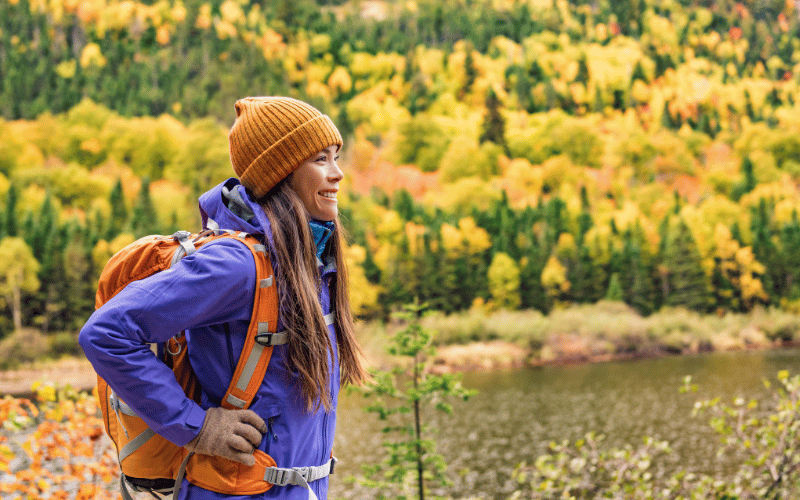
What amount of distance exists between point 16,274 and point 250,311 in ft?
152

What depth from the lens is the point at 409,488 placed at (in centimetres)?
636

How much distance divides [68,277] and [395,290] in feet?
69.7

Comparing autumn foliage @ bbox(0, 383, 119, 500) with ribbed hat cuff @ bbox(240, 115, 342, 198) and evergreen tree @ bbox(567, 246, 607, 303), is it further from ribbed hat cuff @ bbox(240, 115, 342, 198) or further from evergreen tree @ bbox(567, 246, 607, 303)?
evergreen tree @ bbox(567, 246, 607, 303)

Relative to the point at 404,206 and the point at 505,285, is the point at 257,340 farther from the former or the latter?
the point at 404,206

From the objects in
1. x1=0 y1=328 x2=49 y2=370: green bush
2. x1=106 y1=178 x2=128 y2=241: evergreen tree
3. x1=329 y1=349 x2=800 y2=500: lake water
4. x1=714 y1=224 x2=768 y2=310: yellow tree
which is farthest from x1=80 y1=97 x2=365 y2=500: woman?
x1=106 y1=178 x2=128 y2=241: evergreen tree

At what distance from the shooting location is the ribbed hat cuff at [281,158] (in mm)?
1620

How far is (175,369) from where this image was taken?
60.4 inches

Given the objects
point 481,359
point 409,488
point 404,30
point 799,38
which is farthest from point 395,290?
point 799,38

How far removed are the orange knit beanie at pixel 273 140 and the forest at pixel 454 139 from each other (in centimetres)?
2014

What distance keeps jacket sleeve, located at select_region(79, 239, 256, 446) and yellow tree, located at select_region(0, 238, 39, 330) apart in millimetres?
44959

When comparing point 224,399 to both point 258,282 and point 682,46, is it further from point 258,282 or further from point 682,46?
point 682,46

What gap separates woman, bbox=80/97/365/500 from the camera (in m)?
1.38

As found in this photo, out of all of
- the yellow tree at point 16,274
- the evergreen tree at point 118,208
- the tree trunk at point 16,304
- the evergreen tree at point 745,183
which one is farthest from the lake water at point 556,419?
the evergreen tree at point 745,183

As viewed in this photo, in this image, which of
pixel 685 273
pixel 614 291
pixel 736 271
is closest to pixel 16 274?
pixel 614 291
